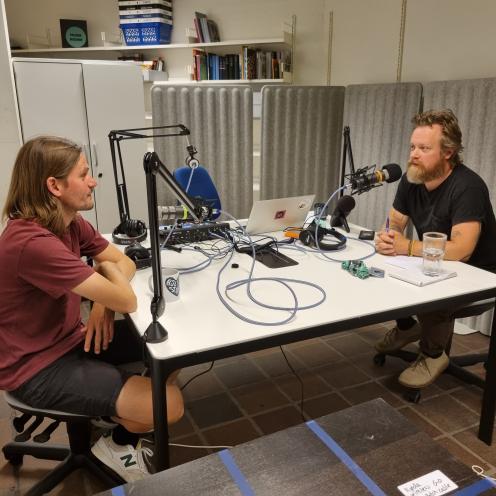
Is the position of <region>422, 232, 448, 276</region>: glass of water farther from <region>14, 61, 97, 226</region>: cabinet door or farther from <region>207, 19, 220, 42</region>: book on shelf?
<region>207, 19, 220, 42</region>: book on shelf

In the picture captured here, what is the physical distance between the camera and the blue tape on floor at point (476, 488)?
902 mm

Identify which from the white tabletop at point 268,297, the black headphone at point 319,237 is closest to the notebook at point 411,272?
the white tabletop at point 268,297

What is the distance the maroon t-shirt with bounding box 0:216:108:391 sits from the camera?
1.32 meters

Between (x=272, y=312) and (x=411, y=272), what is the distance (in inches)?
24.4

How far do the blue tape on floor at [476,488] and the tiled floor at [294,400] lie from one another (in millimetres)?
1053

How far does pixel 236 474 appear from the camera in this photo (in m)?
0.95

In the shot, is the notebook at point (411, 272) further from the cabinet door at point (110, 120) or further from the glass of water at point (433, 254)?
the cabinet door at point (110, 120)

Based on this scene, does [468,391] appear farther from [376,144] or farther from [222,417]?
[376,144]

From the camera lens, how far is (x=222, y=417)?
2.15 meters

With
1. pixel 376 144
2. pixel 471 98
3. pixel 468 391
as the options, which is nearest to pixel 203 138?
pixel 376 144

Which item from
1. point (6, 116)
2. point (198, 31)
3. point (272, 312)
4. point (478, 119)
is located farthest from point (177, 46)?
point (272, 312)

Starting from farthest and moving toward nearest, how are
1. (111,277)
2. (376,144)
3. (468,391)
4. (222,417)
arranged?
(376,144) → (468,391) → (222,417) → (111,277)

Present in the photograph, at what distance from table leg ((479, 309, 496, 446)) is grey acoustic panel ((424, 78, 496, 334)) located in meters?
0.97

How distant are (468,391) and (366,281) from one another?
41.6 inches
